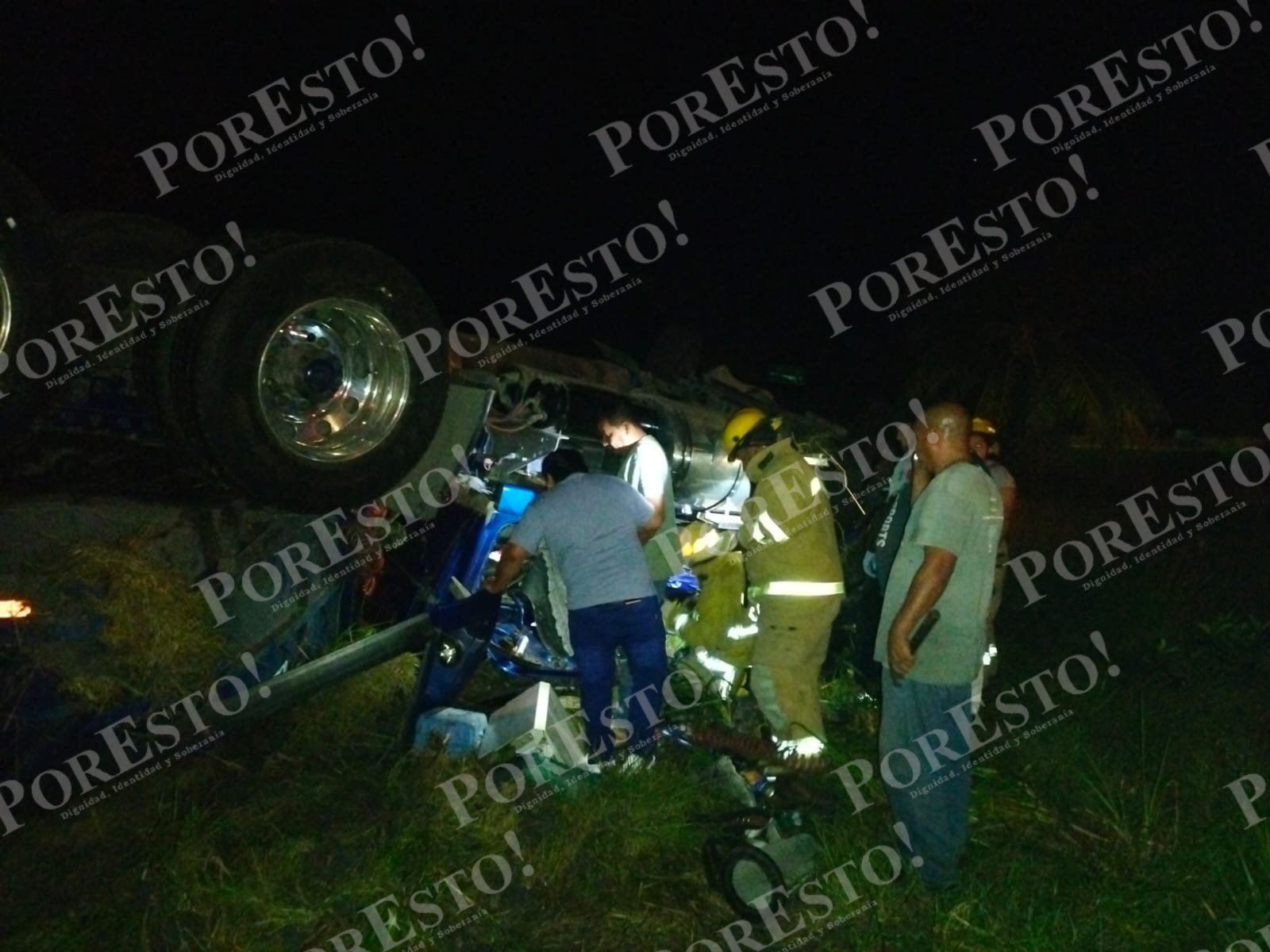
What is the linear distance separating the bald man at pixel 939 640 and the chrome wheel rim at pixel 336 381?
1879mm

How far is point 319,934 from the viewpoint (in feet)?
10.4

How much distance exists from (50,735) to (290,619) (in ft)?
3.07

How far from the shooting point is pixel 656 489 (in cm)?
507

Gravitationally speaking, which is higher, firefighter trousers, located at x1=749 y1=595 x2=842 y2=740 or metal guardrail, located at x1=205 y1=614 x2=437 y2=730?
metal guardrail, located at x1=205 y1=614 x2=437 y2=730

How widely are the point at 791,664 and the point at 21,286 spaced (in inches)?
126

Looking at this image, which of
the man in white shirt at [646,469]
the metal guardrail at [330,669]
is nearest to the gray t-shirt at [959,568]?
the man in white shirt at [646,469]

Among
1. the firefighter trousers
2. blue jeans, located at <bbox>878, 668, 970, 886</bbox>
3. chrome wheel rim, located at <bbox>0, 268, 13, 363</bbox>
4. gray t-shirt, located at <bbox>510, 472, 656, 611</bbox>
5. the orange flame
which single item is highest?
chrome wheel rim, located at <bbox>0, 268, 13, 363</bbox>

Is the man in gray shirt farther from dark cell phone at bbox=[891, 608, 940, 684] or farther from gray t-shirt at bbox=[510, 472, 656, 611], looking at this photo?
→ dark cell phone at bbox=[891, 608, 940, 684]

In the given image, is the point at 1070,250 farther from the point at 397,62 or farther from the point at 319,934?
the point at 319,934

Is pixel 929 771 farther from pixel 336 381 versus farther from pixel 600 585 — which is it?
pixel 336 381

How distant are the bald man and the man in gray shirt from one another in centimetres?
117

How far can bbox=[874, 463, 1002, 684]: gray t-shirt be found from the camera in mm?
3428

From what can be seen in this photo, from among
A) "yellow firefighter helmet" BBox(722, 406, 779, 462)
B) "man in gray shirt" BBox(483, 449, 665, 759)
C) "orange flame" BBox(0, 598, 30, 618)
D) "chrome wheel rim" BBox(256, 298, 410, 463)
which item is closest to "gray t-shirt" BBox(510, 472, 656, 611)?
"man in gray shirt" BBox(483, 449, 665, 759)

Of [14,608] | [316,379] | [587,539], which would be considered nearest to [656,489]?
[587,539]
